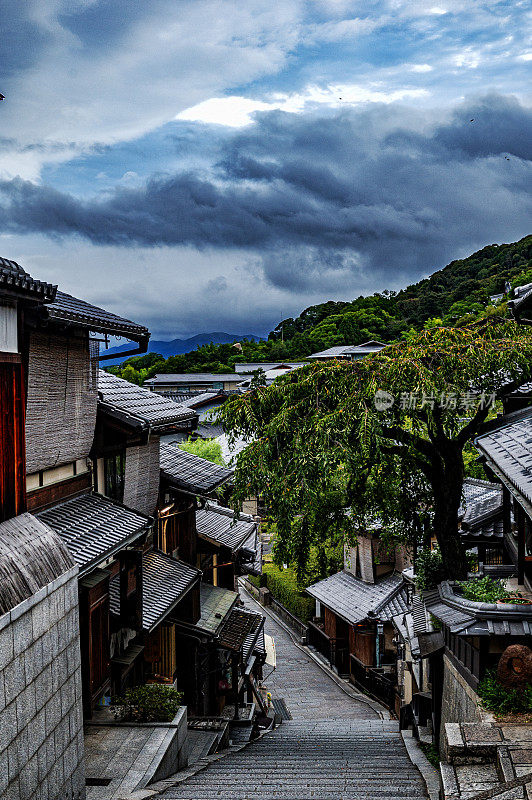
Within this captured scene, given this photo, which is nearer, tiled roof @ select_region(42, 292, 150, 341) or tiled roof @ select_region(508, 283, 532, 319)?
tiled roof @ select_region(42, 292, 150, 341)

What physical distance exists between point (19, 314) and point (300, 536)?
30.6 ft

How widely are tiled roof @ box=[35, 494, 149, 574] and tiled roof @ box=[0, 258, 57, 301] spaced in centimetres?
398

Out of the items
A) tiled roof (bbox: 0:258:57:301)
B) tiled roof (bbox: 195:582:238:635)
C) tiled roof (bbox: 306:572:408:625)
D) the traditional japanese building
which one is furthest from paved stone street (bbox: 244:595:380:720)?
tiled roof (bbox: 0:258:57:301)

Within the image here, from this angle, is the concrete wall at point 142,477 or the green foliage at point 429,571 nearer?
the concrete wall at point 142,477

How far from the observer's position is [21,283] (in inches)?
317

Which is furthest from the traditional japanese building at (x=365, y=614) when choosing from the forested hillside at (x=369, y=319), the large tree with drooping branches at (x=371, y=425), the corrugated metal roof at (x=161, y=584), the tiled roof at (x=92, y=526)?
the forested hillside at (x=369, y=319)

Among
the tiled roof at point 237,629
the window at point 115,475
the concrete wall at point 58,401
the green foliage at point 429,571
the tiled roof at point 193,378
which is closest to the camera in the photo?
the concrete wall at point 58,401

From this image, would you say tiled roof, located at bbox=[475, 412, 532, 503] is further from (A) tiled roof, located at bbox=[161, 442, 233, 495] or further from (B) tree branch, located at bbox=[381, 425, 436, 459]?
(A) tiled roof, located at bbox=[161, 442, 233, 495]

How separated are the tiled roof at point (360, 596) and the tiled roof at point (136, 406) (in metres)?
17.9

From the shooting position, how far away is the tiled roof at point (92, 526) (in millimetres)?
10352

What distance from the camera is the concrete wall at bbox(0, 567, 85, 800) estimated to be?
22.6ft

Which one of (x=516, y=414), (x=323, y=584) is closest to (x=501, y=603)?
(x=516, y=414)

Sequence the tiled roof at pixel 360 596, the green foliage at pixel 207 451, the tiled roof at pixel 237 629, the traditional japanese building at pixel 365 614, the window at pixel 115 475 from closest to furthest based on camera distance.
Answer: the window at pixel 115 475 → the tiled roof at pixel 237 629 → the traditional japanese building at pixel 365 614 → the tiled roof at pixel 360 596 → the green foliage at pixel 207 451

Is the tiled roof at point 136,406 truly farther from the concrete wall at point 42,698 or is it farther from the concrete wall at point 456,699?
the concrete wall at point 456,699
